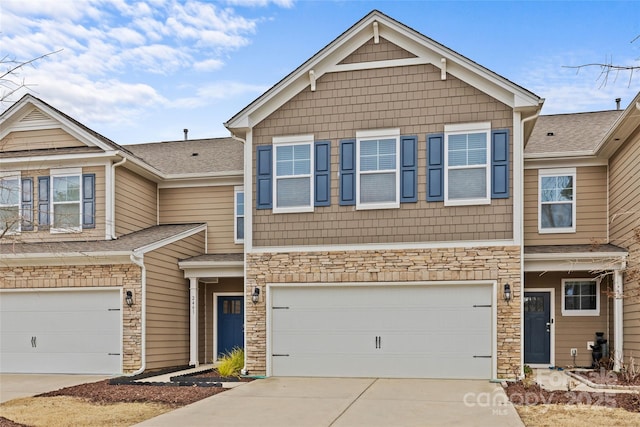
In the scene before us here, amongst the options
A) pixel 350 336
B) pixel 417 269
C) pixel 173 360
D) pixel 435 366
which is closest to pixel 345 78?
pixel 417 269

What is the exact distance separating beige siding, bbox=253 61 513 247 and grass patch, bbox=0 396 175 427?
4940mm

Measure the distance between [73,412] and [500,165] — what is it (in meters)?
9.14

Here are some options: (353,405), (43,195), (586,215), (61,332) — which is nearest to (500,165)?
(586,215)

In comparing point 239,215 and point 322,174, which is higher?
point 322,174

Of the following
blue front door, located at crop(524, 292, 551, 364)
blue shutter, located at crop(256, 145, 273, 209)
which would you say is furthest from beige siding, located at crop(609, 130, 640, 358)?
blue shutter, located at crop(256, 145, 273, 209)

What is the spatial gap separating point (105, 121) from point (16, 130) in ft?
8.99

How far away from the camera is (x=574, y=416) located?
350 inches

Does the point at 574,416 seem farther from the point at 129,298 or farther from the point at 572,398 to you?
the point at 129,298

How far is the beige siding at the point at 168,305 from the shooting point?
566 inches

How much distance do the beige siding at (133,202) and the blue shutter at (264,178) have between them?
3.85 metres

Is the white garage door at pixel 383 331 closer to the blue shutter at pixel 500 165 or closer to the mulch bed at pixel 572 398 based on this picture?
the mulch bed at pixel 572 398

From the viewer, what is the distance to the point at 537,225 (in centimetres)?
1549

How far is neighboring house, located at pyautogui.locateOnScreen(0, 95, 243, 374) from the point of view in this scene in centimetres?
1421

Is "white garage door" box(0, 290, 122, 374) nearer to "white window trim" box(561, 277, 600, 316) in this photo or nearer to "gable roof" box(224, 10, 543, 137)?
"gable roof" box(224, 10, 543, 137)
